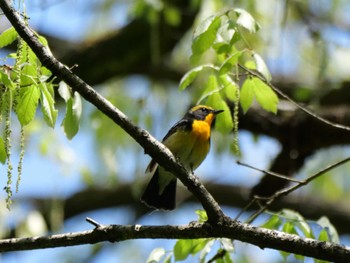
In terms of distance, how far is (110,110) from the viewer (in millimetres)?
2943

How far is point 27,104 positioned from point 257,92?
1.23m

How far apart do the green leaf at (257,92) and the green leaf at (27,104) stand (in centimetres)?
112

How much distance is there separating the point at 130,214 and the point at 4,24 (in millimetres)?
2796

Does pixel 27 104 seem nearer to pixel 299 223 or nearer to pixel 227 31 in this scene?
pixel 227 31

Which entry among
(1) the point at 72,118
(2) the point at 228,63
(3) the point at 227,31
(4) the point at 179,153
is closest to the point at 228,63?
(2) the point at 228,63

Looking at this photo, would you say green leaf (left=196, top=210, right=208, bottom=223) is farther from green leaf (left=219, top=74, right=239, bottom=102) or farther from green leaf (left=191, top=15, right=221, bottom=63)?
green leaf (left=191, top=15, right=221, bottom=63)

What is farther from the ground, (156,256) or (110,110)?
(110,110)

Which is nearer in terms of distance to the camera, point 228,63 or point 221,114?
point 228,63

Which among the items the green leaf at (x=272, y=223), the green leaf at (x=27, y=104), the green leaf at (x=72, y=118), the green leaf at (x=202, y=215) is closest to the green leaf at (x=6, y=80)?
the green leaf at (x=27, y=104)

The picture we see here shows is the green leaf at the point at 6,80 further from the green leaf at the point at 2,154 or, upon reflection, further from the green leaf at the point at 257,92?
the green leaf at the point at 257,92

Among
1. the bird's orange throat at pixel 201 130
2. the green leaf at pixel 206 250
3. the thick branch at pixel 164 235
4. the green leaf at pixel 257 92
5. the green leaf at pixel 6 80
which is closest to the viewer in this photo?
the green leaf at pixel 6 80

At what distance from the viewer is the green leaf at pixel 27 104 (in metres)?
2.82

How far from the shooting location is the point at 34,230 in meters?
5.35

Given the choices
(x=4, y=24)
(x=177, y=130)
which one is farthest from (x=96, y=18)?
(x=177, y=130)
